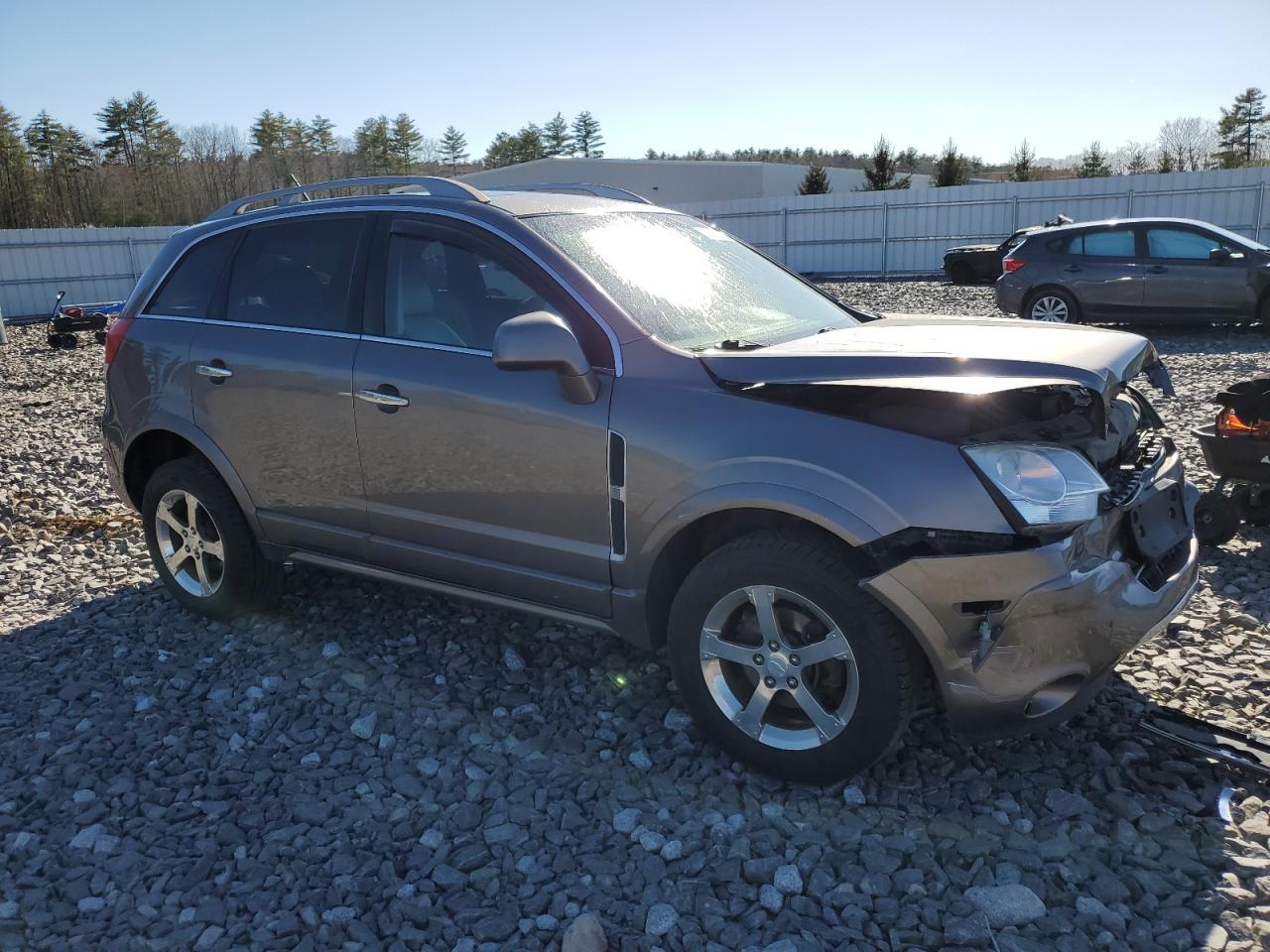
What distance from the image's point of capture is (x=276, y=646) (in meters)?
4.45

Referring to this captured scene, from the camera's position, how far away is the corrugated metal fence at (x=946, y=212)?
76.5 ft

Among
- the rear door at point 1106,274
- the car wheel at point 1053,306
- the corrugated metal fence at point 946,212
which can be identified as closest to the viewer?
the rear door at point 1106,274

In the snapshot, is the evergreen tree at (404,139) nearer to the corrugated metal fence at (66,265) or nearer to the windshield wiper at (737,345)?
the corrugated metal fence at (66,265)

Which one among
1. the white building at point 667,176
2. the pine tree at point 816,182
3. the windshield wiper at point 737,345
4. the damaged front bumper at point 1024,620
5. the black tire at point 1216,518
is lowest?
the black tire at point 1216,518

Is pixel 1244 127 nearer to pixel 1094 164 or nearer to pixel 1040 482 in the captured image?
pixel 1094 164

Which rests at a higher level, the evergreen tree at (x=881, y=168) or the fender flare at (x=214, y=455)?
the evergreen tree at (x=881, y=168)

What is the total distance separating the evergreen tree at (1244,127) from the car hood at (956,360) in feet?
224

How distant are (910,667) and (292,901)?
1.92 metres

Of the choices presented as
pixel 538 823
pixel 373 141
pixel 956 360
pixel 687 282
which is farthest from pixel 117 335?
pixel 373 141

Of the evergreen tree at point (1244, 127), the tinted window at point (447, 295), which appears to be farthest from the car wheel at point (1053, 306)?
the evergreen tree at point (1244, 127)

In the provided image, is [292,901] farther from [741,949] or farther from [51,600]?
[51,600]

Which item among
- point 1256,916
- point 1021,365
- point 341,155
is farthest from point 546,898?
point 341,155

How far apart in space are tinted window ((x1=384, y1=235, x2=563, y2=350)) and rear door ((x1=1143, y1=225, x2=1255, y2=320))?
12.1 meters

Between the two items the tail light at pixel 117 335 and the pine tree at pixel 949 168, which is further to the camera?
the pine tree at pixel 949 168
